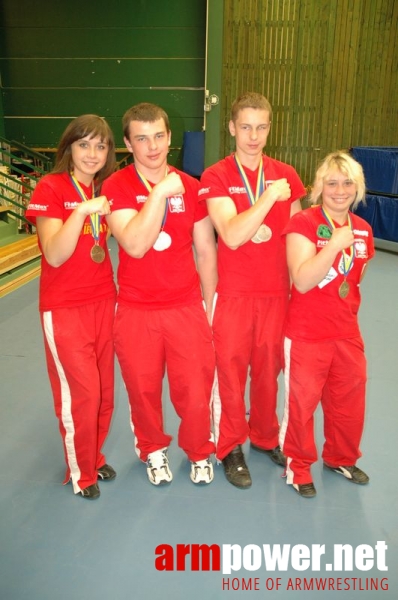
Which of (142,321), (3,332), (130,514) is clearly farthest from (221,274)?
(3,332)

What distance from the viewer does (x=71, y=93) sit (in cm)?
1003

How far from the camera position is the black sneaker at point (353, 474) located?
2.50 m

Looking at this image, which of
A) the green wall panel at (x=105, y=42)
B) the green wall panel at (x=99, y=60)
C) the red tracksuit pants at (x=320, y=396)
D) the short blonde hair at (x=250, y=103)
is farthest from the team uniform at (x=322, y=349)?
the green wall panel at (x=105, y=42)

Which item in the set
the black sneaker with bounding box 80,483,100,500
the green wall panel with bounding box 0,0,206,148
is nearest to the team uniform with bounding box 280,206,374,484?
the black sneaker with bounding box 80,483,100,500

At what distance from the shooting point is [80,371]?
7.30ft

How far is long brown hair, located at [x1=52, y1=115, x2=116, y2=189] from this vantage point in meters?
2.15

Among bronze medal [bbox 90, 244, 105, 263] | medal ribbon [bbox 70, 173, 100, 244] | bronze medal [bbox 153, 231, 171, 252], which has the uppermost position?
medal ribbon [bbox 70, 173, 100, 244]

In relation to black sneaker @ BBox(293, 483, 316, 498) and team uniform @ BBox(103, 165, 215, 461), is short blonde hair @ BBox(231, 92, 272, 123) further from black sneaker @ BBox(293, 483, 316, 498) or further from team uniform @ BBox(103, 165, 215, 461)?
black sneaker @ BBox(293, 483, 316, 498)

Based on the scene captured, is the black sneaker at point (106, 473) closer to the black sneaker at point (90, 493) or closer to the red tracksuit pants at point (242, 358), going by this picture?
the black sneaker at point (90, 493)

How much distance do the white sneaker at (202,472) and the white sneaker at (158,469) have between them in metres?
0.12

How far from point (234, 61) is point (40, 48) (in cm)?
388

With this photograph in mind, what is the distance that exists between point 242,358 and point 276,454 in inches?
24.7

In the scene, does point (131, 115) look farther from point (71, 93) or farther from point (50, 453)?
point (71, 93)

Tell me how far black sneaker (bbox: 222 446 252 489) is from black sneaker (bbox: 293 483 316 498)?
235 millimetres
